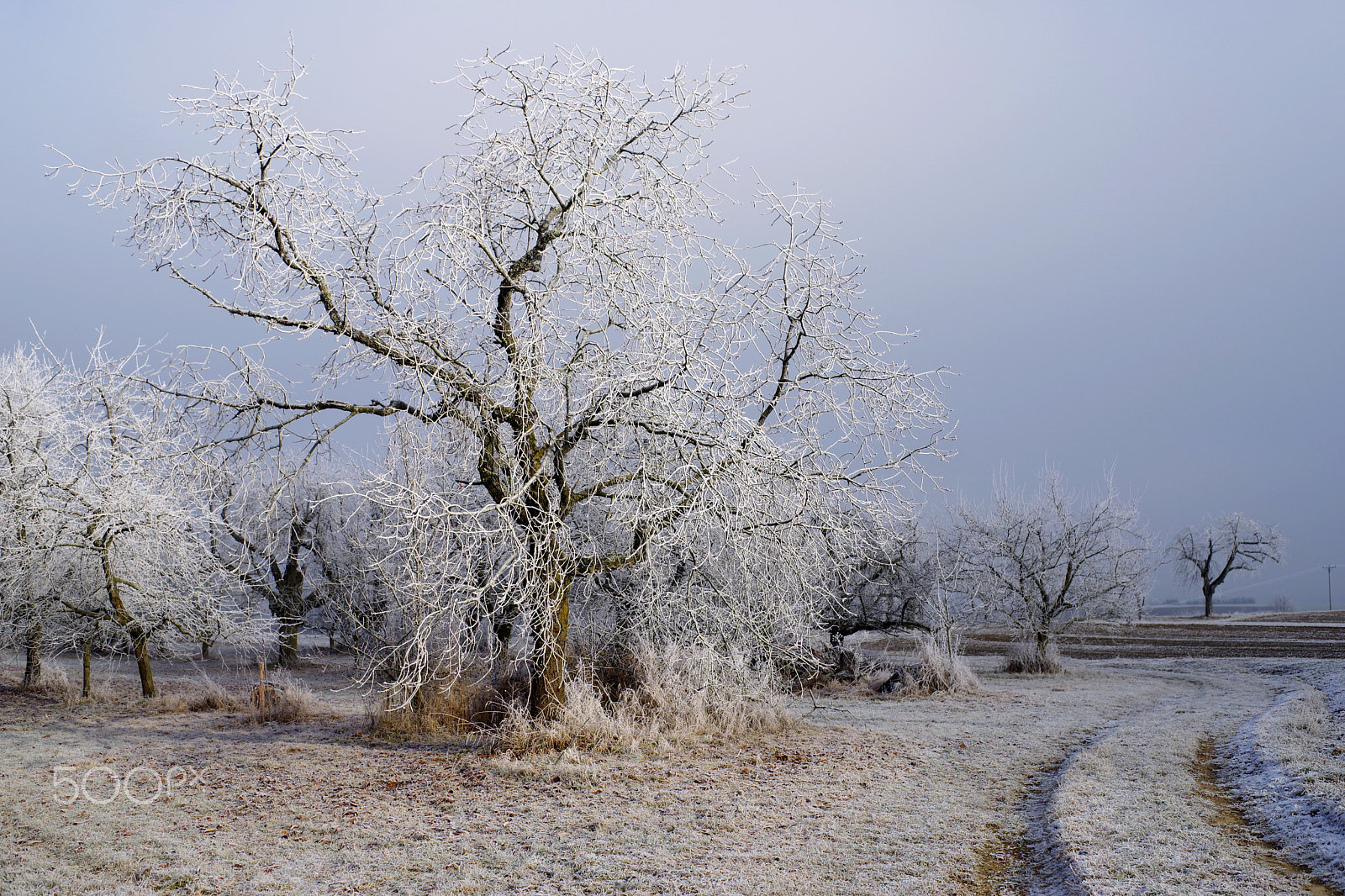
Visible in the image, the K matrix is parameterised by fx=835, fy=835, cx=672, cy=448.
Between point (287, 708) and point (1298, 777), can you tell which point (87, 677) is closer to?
point (287, 708)

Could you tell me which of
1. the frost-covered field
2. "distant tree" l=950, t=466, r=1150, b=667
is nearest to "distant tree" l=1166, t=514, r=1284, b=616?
"distant tree" l=950, t=466, r=1150, b=667

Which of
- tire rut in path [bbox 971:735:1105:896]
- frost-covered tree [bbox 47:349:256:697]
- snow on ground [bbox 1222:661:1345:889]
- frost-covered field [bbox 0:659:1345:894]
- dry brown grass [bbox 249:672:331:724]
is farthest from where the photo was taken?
frost-covered tree [bbox 47:349:256:697]

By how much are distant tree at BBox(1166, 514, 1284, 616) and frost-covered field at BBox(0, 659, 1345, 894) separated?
47.4 meters

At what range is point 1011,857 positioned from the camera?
5.52 m

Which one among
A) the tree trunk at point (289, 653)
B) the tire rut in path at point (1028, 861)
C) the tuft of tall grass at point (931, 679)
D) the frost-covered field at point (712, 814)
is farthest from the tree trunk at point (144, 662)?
the tire rut in path at point (1028, 861)

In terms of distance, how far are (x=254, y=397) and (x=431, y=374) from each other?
1736mm

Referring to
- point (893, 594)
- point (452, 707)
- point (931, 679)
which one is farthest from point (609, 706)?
point (893, 594)

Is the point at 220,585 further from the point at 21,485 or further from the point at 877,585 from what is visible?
the point at 877,585

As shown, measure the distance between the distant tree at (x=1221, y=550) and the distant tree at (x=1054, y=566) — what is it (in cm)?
3383

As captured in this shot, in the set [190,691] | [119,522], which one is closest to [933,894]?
[119,522]

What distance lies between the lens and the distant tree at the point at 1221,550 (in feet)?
163

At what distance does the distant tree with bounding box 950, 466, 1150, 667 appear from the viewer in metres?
21.0

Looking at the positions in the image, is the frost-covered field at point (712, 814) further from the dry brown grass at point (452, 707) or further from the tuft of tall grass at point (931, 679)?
the tuft of tall grass at point (931, 679)

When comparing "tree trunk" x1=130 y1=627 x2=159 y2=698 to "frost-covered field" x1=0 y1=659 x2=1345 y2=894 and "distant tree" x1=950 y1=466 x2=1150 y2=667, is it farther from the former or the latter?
"distant tree" x1=950 y1=466 x2=1150 y2=667
